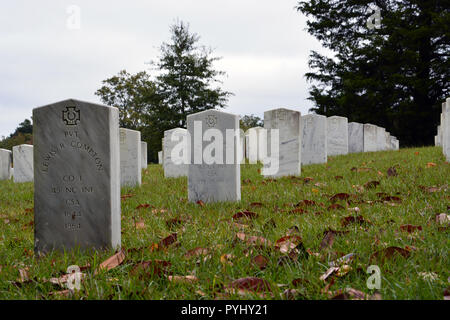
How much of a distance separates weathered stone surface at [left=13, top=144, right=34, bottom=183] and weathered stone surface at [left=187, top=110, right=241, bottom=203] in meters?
7.98

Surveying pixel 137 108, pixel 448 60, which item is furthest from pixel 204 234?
pixel 137 108

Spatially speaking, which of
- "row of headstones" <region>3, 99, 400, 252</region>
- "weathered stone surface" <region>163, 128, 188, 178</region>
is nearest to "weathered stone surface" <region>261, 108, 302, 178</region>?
"weathered stone surface" <region>163, 128, 188, 178</region>

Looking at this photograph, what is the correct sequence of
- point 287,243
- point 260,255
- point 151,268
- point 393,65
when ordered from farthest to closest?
point 393,65 → point 287,243 → point 260,255 → point 151,268

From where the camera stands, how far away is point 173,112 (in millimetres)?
32500

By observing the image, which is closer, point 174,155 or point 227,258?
point 227,258

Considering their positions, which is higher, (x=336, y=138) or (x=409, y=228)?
(x=336, y=138)

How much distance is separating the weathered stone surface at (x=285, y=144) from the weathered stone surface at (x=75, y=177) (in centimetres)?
565

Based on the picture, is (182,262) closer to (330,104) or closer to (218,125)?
(218,125)

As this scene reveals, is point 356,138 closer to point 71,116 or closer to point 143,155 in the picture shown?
point 143,155

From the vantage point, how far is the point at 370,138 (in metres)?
16.8

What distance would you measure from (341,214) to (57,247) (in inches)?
105

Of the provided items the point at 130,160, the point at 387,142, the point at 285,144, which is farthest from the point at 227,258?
the point at 387,142

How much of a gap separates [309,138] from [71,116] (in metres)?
9.02
